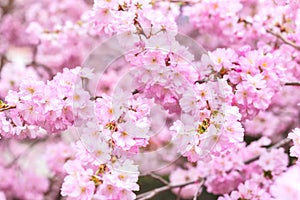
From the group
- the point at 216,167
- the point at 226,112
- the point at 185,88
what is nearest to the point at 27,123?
the point at 185,88

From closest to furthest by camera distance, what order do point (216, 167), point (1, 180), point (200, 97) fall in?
point (200, 97)
point (216, 167)
point (1, 180)

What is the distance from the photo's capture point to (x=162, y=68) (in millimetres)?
1945

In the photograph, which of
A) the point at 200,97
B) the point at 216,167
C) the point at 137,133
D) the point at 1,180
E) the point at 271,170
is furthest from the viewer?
the point at 1,180

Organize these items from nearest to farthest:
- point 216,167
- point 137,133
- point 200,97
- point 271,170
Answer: point 137,133, point 200,97, point 271,170, point 216,167

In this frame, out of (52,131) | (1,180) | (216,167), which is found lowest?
(1,180)

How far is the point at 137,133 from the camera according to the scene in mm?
1783

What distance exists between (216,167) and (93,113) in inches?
43.9

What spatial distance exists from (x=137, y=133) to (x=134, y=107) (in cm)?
11

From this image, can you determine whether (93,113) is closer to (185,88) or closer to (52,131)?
(52,131)

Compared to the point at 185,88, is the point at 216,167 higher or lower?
lower

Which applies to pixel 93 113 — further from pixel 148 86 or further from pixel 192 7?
pixel 192 7

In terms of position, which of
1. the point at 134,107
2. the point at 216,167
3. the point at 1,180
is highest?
the point at 134,107

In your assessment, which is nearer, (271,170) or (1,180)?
(271,170)

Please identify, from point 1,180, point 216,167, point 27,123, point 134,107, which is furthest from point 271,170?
point 1,180
